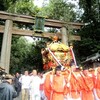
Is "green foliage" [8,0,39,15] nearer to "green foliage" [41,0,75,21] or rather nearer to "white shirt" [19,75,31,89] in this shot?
"green foliage" [41,0,75,21]

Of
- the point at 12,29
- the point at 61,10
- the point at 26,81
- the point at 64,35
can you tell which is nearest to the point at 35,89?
the point at 26,81

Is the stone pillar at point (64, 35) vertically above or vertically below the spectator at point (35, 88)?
above

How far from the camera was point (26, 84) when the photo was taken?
1430 centimetres

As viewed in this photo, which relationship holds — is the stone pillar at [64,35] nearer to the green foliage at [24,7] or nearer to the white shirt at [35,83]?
the white shirt at [35,83]

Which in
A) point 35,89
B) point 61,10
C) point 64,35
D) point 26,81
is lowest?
point 35,89

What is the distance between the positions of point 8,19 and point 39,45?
1070cm

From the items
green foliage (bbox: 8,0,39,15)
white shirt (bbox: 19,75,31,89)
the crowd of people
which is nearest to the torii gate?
white shirt (bbox: 19,75,31,89)

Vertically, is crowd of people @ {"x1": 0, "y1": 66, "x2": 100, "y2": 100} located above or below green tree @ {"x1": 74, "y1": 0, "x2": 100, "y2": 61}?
below

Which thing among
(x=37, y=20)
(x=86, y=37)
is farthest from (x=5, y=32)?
(x=86, y=37)

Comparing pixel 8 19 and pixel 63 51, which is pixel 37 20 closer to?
pixel 8 19

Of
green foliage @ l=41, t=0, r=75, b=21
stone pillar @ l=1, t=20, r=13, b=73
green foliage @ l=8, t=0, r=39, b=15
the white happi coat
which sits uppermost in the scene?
green foliage @ l=8, t=0, r=39, b=15

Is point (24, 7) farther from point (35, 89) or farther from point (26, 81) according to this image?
point (35, 89)

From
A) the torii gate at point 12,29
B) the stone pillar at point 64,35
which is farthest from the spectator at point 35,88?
the stone pillar at point 64,35

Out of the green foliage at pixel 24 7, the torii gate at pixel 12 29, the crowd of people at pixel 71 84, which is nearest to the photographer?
the crowd of people at pixel 71 84
